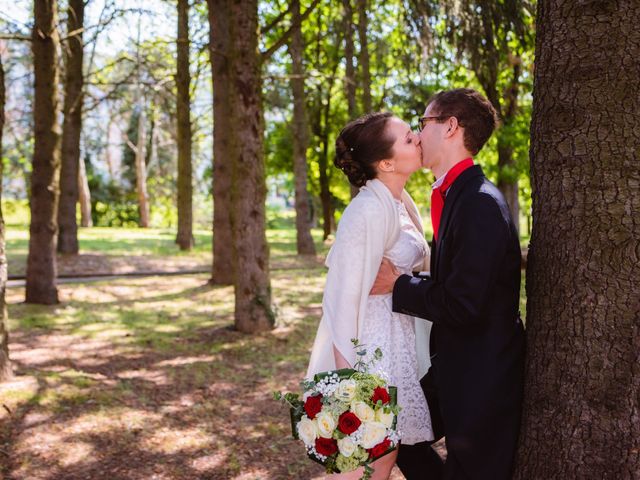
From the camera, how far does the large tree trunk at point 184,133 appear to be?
15773 mm

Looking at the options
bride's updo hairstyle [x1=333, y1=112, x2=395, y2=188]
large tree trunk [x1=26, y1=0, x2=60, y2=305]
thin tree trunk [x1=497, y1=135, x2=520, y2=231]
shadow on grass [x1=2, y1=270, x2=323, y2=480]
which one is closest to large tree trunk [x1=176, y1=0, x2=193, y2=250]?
large tree trunk [x1=26, y1=0, x2=60, y2=305]

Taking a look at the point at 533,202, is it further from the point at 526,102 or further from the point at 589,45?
the point at 526,102

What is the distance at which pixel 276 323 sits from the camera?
27.8 feet

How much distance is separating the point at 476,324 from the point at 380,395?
0.48 metres

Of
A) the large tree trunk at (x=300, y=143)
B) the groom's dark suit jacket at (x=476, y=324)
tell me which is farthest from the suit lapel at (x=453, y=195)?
the large tree trunk at (x=300, y=143)

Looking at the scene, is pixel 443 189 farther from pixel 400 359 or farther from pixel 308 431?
pixel 308 431

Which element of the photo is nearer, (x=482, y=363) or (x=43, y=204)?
(x=482, y=363)

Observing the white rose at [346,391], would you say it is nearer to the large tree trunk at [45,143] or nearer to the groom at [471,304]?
the groom at [471,304]

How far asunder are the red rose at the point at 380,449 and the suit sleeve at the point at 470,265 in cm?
52

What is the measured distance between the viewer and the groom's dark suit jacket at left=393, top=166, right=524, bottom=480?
2367mm

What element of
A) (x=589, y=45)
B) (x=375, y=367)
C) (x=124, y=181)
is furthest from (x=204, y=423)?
(x=124, y=181)

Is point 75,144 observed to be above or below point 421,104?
below

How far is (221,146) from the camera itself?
1148cm

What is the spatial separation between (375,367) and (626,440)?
1.02 metres
